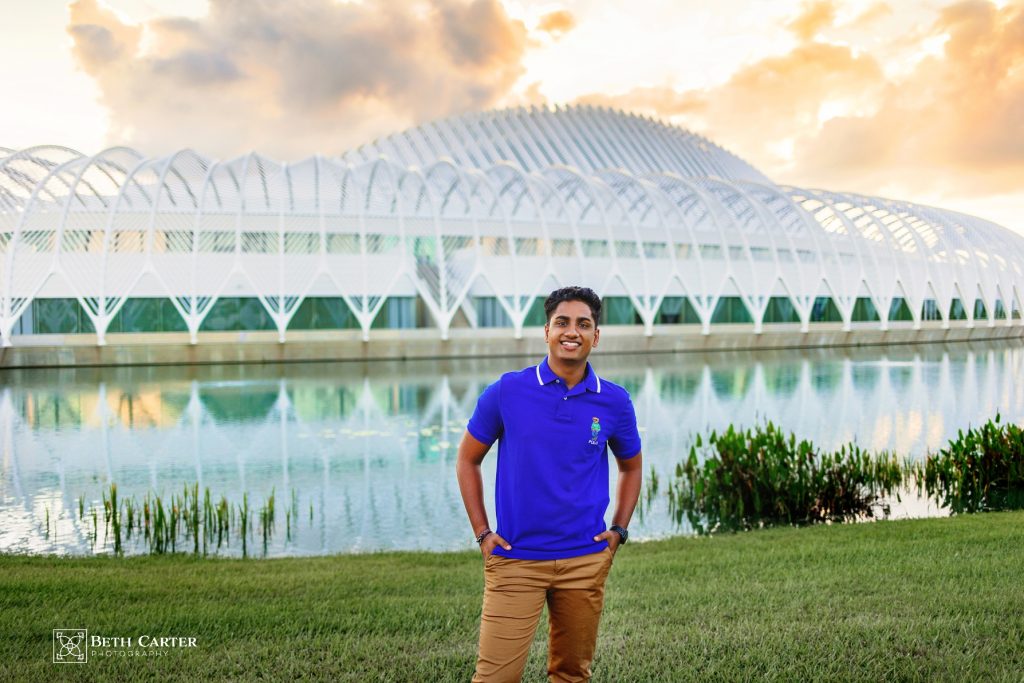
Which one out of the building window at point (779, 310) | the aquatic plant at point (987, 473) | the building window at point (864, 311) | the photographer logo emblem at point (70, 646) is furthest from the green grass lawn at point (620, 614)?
the building window at point (864, 311)

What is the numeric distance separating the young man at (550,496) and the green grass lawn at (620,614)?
1.32 m

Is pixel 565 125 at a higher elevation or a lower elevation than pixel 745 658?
higher

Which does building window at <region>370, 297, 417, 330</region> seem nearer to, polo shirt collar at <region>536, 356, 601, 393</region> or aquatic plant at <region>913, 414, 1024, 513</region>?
aquatic plant at <region>913, 414, 1024, 513</region>

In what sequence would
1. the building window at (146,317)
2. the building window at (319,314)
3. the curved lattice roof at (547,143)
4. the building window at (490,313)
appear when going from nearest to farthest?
the building window at (146,317), the building window at (319,314), the building window at (490,313), the curved lattice roof at (547,143)

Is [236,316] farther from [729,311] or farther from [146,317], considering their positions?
[729,311]

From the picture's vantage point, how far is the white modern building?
4022cm

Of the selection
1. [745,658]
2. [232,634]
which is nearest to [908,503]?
[745,658]

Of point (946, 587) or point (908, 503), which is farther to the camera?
point (908, 503)

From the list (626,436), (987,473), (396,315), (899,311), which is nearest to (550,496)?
(626,436)

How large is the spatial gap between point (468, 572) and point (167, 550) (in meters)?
4.12

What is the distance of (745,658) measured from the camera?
15.3ft

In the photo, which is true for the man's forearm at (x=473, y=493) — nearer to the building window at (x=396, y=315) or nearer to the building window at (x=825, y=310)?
the building window at (x=396, y=315)

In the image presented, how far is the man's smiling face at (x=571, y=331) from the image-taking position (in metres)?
3.39

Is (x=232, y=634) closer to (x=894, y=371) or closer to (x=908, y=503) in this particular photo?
(x=908, y=503)
